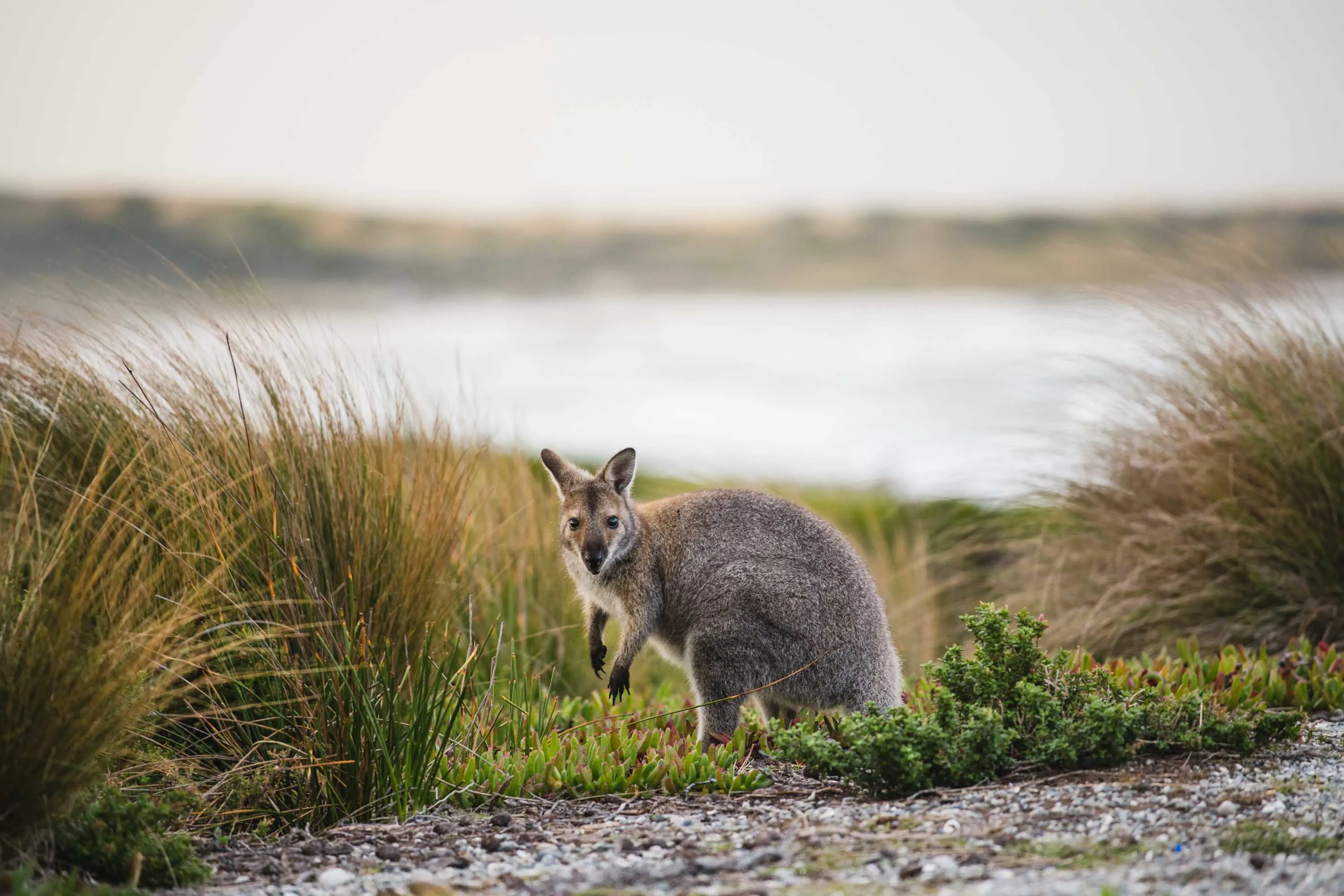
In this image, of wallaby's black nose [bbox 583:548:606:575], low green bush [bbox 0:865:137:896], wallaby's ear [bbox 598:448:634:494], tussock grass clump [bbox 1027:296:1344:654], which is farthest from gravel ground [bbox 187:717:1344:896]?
tussock grass clump [bbox 1027:296:1344:654]

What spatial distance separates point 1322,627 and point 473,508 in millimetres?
4605

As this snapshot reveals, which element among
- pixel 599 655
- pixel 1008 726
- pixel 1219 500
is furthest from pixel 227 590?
pixel 1219 500

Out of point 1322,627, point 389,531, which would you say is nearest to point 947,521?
point 1322,627

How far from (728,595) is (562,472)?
1076 mm

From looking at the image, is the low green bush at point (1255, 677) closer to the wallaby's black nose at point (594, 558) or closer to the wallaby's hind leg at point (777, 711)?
the wallaby's hind leg at point (777, 711)

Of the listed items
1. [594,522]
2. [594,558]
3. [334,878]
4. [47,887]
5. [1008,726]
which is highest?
[594,522]

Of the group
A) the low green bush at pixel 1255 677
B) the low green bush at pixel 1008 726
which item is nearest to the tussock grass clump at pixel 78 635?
the low green bush at pixel 1008 726

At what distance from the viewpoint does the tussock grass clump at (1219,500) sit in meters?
7.09

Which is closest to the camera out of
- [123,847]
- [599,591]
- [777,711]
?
[123,847]

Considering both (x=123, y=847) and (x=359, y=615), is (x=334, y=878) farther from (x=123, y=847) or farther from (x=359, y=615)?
(x=359, y=615)

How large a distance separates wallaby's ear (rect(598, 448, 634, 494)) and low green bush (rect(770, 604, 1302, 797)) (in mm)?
1382

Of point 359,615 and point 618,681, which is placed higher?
point 359,615

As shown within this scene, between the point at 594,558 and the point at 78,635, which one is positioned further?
the point at 594,558

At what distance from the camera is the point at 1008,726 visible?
→ 4.98 meters
